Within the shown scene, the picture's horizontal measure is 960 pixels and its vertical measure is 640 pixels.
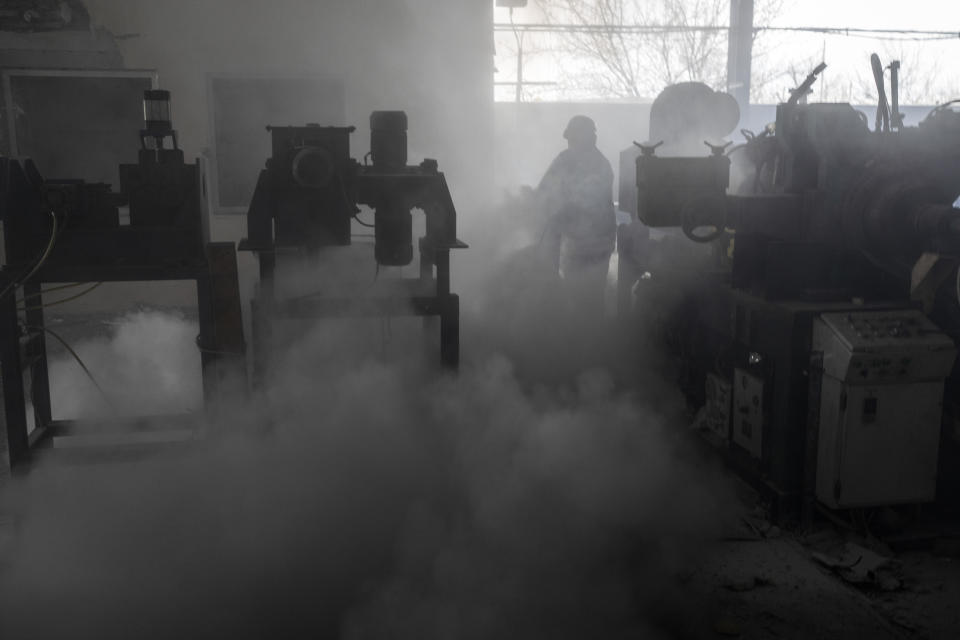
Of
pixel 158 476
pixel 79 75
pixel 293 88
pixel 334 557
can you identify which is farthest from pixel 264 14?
pixel 334 557

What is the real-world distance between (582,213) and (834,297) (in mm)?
2550

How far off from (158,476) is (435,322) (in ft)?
4.48

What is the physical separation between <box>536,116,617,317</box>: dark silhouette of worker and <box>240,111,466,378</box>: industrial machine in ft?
8.36

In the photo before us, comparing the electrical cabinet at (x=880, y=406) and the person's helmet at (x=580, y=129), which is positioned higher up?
the person's helmet at (x=580, y=129)

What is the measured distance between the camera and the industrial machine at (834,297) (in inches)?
113

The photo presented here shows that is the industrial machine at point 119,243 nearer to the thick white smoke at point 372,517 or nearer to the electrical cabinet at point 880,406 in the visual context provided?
the thick white smoke at point 372,517

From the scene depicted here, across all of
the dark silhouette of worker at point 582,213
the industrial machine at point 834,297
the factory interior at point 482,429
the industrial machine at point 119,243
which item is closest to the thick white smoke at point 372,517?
the factory interior at point 482,429

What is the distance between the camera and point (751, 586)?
107 inches

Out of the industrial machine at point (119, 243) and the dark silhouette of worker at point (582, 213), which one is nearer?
the industrial machine at point (119, 243)

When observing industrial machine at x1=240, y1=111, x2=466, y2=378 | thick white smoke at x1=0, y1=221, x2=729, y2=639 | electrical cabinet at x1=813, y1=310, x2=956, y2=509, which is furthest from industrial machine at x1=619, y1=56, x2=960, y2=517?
industrial machine at x1=240, y1=111, x2=466, y2=378

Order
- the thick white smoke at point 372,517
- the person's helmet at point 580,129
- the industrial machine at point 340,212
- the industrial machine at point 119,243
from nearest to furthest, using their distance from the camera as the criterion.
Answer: the thick white smoke at point 372,517, the industrial machine at point 119,243, the industrial machine at point 340,212, the person's helmet at point 580,129

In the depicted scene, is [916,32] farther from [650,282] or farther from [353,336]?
[353,336]

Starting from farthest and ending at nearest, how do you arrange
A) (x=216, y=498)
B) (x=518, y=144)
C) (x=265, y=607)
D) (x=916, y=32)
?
(x=518, y=144)
(x=916, y=32)
(x=216, y=498)
(x=265, y=607)

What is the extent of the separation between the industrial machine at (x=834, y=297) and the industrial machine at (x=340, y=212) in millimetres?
992
